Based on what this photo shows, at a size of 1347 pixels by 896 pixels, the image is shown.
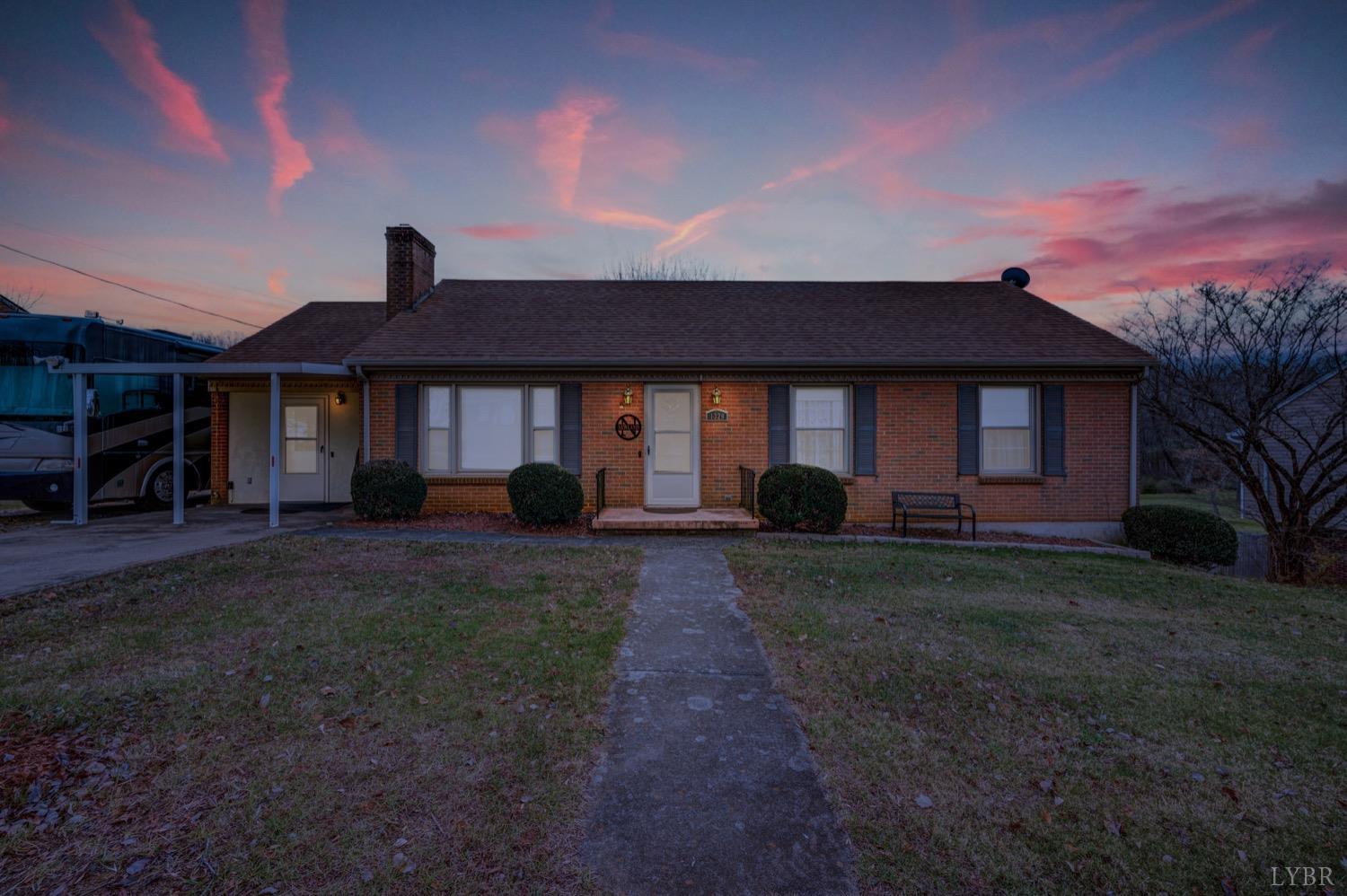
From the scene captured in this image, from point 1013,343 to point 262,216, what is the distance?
18.9 meters

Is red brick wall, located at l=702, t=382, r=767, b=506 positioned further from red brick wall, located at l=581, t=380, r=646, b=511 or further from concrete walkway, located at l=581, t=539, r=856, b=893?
concrete walkway, located at l=581, t=539, r=856, b=893

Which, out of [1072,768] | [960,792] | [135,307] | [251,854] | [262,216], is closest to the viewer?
[251,854]

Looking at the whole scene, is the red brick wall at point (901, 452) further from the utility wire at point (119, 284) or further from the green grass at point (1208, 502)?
the utility wire at point (119, 284)

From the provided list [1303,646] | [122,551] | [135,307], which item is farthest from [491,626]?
[135,307]

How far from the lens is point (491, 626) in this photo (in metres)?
4.99

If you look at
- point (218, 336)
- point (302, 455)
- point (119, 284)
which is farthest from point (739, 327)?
point (218, 336)

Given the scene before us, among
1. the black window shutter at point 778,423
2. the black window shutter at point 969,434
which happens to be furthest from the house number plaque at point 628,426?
the black window shutter at point 969,434

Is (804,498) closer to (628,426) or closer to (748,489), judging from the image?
(748,489)

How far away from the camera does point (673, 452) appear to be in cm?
1129

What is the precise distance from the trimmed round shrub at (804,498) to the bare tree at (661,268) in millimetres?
23744

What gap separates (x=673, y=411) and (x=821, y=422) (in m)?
3.00

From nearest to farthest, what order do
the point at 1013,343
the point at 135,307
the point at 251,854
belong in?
the point at 251,854
the point at 1013,343
the point at 135,307

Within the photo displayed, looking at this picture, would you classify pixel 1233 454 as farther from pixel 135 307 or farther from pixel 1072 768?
pixel 135 307

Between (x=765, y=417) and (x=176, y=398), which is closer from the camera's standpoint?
(x=176, y=398)
